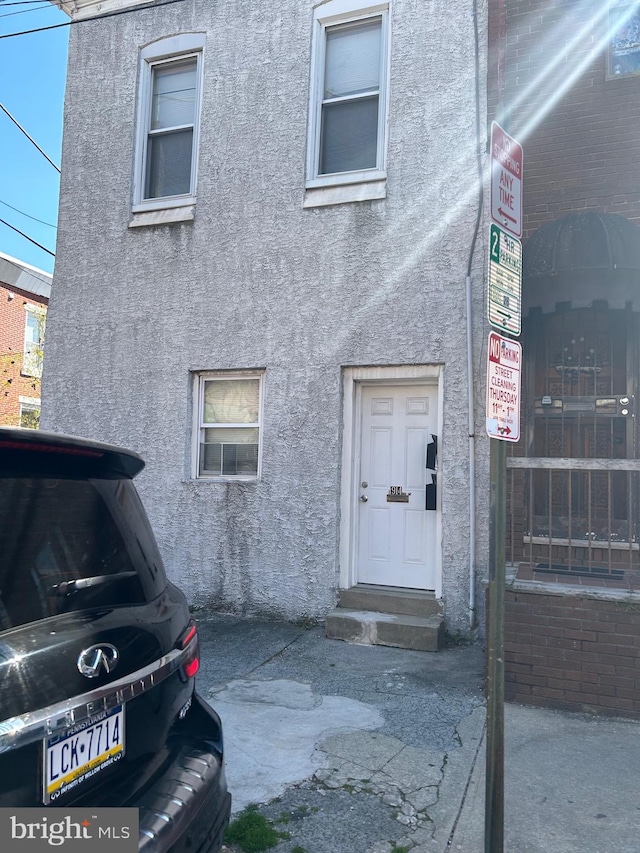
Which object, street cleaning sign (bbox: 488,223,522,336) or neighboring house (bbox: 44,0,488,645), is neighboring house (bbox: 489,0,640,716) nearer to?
neighboring house (bbox: 44,0,488,645)

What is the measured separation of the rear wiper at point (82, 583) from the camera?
83.4 inches

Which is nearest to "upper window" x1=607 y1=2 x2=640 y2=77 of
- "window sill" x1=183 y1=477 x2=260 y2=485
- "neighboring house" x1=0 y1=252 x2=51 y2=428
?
"window sill" x1=183 y1=477 x2=260 y2=485

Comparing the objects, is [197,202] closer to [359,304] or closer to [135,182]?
[135,182]

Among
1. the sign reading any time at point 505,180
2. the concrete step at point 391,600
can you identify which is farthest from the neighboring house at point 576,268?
the sign reading any time at point 505,180

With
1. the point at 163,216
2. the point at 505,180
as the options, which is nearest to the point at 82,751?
the point at 505,180

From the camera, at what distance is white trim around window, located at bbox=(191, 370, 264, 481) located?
7.77m

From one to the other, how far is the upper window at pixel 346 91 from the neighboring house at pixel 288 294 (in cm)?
2

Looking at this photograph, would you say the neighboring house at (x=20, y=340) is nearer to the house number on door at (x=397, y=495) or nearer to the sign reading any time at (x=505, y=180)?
the house number on door at (x=397, y=495)

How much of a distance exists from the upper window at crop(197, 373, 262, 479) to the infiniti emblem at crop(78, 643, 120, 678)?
5510mm

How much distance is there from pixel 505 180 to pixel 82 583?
2468mm

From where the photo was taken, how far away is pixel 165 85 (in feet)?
28.5

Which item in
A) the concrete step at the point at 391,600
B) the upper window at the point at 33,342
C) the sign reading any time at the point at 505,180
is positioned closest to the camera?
the sign reading any time at the point at 505,180

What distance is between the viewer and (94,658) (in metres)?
2.06

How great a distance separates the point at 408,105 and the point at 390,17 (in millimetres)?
997
